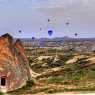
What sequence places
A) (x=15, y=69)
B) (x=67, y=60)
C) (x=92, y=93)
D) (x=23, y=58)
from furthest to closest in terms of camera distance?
(x=67, y=60) → (x=23, y=58) → (x=15, y=69) → (x=92, y=93)

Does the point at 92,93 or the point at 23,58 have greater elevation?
the point at 23,58

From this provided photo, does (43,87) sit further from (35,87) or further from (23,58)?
(23,58)

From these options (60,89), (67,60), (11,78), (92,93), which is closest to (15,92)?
(11,78)

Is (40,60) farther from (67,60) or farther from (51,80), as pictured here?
(51,80)

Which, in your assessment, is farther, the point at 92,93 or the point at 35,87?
the point at 35,87

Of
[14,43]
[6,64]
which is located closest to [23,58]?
[14,43]

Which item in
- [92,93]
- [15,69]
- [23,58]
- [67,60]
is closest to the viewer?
[92,93]
